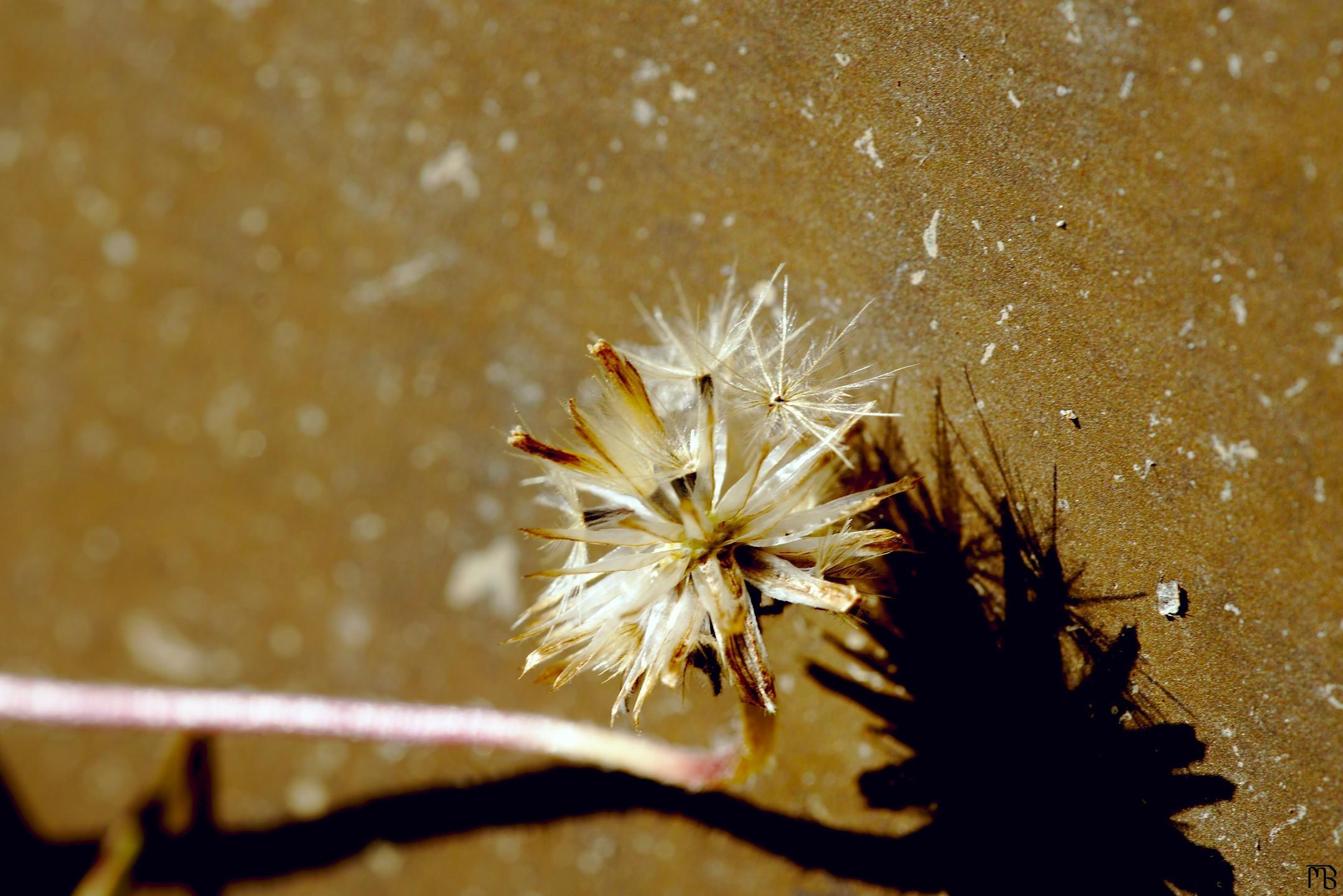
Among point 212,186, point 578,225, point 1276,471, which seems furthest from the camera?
point 212,186

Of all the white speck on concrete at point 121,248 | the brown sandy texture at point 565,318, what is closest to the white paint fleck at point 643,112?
the brown sandy texture at point 565,318

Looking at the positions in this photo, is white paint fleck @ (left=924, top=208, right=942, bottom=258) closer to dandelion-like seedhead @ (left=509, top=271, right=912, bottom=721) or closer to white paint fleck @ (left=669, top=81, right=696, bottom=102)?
dandelion-like seedhead @ (left=509, top=271, right=912, bottom=721)

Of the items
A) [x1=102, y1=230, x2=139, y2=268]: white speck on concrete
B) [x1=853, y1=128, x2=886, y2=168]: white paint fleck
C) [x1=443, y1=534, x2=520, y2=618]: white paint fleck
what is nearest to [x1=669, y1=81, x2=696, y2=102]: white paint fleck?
[x1=853, y1=128, x2=886, y2=168]: white paint fleck

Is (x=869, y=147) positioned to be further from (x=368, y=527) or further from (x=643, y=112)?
(x=368, y=527)

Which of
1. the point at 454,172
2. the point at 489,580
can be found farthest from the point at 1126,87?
the point at 489,580

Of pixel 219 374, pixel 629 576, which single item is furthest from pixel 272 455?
pixel 629 576

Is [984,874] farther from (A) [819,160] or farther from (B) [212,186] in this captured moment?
(B) [212,186]
